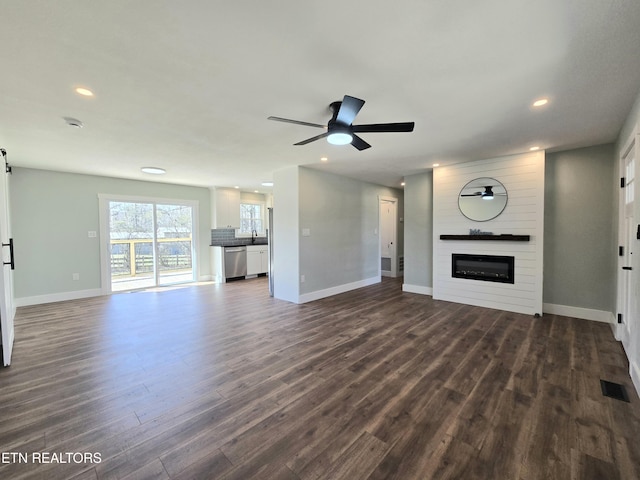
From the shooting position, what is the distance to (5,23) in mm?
1519

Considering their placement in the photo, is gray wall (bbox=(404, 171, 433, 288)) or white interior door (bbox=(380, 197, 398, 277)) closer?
gray wall (bbox=(404, 171, 433, 288))

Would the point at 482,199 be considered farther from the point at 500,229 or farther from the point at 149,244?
the point at 149,244

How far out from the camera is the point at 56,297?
5207mm

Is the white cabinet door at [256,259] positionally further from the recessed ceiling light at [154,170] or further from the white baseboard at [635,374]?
the white baseboard at [635,374]

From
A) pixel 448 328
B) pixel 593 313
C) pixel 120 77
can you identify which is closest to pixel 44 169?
pixel 120 77

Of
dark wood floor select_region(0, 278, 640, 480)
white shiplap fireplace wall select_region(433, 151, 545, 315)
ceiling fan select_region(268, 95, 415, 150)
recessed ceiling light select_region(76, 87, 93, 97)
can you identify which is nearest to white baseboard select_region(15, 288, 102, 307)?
dark wood floor select_region(0, 278, 640, 480)

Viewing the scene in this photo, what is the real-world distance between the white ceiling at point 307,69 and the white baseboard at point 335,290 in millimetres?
2770

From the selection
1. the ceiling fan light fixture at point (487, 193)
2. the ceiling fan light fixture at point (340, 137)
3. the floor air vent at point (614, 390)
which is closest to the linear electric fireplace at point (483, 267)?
the ceiling fan light fixture at point (487, 193)

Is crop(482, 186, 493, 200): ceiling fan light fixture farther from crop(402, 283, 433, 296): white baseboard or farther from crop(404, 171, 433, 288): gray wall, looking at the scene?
crop(402, 283, 433, 296): white baseboard

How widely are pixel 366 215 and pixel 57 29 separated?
18.3ft

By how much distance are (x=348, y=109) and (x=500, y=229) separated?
3608 millimetres

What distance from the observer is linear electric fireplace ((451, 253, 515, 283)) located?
14.4ft

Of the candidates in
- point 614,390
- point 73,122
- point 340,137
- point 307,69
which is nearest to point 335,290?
point 340,137

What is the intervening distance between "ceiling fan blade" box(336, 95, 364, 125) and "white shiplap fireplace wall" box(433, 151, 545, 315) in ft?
10.8
